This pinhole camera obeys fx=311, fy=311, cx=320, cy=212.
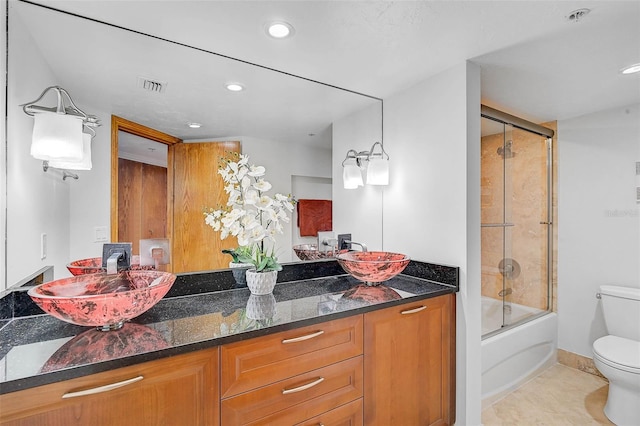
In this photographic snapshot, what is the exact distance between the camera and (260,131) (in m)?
1.90

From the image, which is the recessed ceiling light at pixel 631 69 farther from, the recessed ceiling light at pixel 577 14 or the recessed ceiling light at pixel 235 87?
the recessed ceiling light at pixel 235 87

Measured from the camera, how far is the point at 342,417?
4.47 ft

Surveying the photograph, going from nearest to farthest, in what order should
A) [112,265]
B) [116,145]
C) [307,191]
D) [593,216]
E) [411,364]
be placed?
[112,265] < [116,145] < [411,364] < [307,191] < [593,216]

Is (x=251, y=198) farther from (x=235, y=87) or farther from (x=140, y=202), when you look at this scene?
(x=235, y=87)

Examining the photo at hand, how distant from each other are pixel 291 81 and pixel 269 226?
909 millimetres

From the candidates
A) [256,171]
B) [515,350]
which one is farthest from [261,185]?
[515,350]

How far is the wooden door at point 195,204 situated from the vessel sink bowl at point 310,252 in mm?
433

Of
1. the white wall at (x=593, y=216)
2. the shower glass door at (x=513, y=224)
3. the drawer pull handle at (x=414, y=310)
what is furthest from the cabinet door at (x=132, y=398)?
the white wall at (x=593, y=216)

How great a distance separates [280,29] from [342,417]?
5.80 feet

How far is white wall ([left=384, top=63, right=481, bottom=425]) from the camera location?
1.80 metres

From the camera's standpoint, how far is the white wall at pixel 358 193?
217cm

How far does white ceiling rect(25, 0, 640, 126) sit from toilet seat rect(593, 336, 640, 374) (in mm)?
1777

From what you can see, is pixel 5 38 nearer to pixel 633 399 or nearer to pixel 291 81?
pixel 291 81

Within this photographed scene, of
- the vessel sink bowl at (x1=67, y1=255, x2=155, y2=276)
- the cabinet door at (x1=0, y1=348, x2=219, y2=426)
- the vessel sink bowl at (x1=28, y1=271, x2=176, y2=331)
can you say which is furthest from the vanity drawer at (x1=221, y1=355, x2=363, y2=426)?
the vessel sink bowl at (x1=67, y1=255, x2=155, y2=276)
